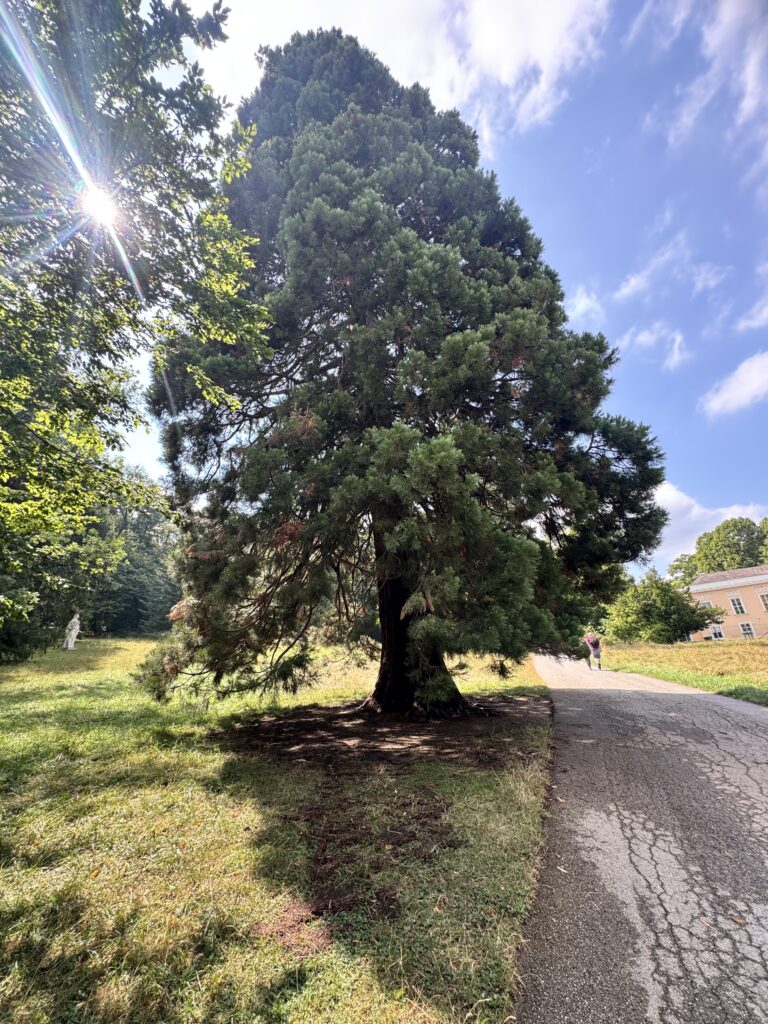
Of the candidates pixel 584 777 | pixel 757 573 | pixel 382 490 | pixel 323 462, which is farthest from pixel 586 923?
pixel 757 573

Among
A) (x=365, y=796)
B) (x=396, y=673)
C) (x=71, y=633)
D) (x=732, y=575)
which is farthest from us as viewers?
(x=732, y=575)

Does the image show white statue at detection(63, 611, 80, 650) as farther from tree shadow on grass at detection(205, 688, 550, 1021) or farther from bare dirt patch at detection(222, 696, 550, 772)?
tree shadow on grass at detection(205, 688, 550, 1021)

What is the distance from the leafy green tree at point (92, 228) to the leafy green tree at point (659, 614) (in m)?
27.6

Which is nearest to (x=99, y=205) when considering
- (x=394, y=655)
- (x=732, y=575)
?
(x=394, y=655)

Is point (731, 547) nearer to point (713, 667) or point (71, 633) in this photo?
point (713, 667)

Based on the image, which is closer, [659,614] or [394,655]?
[394,655]

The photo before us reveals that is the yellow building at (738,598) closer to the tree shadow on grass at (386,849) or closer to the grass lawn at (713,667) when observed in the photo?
the grass lawn at (713,667)

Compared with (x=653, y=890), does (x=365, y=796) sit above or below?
above

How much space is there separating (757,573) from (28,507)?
50.1m

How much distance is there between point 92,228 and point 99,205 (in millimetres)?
228

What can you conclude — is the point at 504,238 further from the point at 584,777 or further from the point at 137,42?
the point at 584,777

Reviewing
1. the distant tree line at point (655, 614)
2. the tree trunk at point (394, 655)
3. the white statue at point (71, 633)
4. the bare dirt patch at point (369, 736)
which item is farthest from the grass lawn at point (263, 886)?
the white statue at point (71, 633)

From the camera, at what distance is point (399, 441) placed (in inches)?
196

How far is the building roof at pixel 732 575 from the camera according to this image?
37.1 meters
